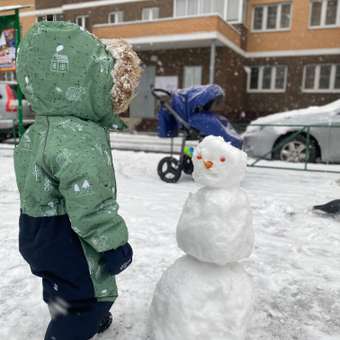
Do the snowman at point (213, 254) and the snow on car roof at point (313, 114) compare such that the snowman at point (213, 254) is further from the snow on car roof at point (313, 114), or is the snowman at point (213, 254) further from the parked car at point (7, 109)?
the parked car at point (7, 109)

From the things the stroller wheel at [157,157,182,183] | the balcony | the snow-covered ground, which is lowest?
the snow-covered ground

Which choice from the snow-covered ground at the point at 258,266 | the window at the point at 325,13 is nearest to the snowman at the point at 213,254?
the snow-covered ground at the point at 258,266

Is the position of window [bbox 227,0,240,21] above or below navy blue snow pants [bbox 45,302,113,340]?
above

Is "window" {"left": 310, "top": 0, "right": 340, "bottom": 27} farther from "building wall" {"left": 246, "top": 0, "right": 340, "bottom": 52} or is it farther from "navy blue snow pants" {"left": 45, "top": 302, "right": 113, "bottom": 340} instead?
"navy blue snow pants" {"left": 45, "top": 302, "right": 113, "bottom": 340}

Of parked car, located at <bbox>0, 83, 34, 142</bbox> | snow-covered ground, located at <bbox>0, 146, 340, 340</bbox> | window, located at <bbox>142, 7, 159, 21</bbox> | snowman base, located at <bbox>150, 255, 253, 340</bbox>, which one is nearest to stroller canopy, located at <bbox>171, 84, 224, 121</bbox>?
snow-covered ground, located at <bbox>0, 146, 340, 340</bbox>

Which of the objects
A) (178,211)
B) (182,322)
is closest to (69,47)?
(182,322)

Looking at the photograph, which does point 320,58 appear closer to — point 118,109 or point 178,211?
point 178,211

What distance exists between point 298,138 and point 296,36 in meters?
12.1

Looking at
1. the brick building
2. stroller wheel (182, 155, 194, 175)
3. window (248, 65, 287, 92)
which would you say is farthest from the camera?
window (248, 65, 287, 92)

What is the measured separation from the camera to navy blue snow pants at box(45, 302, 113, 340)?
Answer: 1635 millimetres

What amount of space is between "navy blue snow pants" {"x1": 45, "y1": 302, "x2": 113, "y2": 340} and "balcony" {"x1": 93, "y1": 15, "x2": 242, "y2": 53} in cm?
1484

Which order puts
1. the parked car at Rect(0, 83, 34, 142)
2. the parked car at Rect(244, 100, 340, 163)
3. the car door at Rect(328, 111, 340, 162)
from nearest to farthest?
1. the car door at Rect(328, 111, 340, 162)
2. the parked car at Rect(244, 100, 340, 163)
3. the parked car at Rect(0, 83, 34, 142)

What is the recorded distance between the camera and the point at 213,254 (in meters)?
1.71

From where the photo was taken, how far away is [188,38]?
51.5 ft
